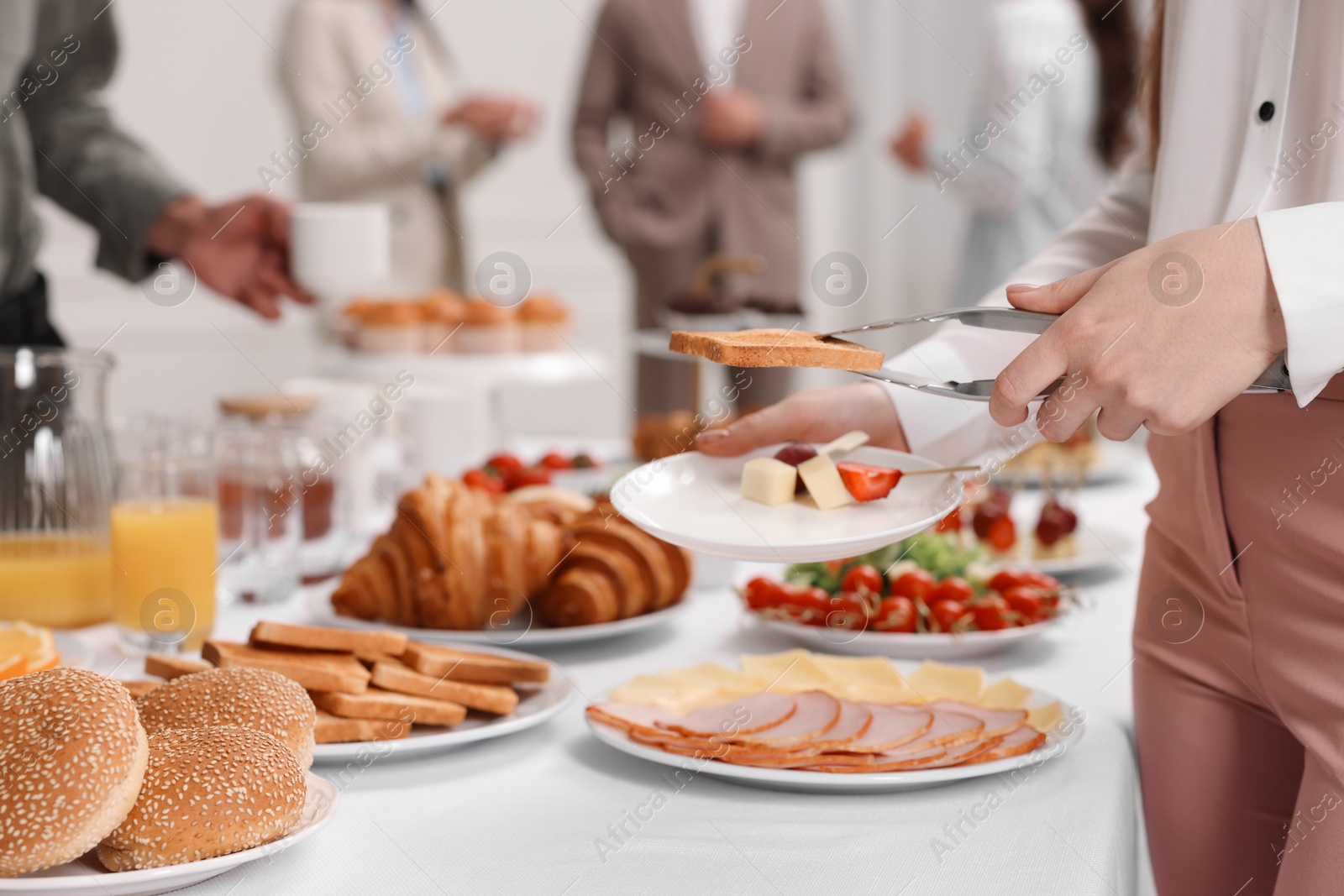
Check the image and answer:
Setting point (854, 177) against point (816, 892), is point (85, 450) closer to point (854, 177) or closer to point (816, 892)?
point (816, 892)

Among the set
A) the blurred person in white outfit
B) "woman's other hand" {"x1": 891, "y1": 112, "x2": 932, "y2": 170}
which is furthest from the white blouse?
"woman's other hand" {"x1": 891, "y1": 112, "x2": 932, "y2": 170}

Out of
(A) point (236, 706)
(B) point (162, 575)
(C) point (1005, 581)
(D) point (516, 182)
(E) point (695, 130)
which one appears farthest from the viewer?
(D) point (516, 182)

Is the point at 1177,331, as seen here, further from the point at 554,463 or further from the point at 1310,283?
the point at 554,463

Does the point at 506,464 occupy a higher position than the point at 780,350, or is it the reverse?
the point at 780,350

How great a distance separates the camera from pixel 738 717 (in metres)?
0.98

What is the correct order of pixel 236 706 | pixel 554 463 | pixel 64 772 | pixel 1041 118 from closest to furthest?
pixel 64 772
pixel 236 706
pixel 554 463
pixel 1041 118

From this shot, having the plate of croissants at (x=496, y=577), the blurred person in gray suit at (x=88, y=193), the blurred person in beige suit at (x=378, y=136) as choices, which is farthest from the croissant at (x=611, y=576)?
the blurred person in beige suit at (x=378, y=136)

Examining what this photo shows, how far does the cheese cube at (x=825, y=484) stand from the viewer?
3.26 feet

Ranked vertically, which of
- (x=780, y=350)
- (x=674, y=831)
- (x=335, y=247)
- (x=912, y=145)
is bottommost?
(x=674, y=831)

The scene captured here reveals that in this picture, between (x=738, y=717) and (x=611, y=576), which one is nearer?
(x=738, y=717)

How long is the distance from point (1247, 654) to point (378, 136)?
4219mm

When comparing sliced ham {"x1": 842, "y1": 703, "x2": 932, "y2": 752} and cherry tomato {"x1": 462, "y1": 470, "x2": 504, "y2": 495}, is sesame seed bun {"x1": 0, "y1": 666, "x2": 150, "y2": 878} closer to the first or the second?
sliced ham {"x1": 842, "y1": 703, "x2": 932, "y2": 752}

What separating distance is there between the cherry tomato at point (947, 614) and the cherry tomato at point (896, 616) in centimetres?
2

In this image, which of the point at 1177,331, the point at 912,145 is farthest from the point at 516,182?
the point at 1177,331
